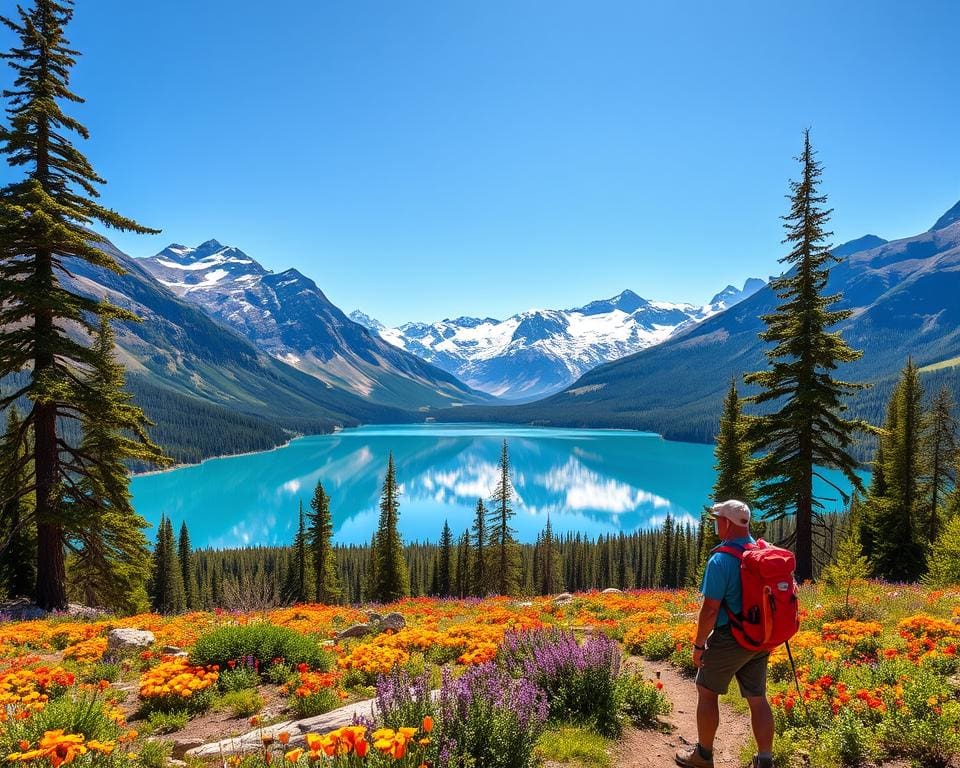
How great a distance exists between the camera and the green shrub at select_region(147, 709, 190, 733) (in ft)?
21.7

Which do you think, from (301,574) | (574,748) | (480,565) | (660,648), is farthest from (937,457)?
(301,574)

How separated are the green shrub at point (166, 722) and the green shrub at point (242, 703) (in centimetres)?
56

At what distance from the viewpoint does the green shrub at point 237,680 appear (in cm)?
768

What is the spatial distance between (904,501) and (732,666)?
3351 centimetres

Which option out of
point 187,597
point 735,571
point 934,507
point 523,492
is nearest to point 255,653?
point 735,571

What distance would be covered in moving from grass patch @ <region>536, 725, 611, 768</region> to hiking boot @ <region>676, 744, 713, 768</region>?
79 centimetres

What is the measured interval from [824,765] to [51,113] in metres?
Answer: 21.2

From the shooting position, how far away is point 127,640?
Answer: 32.3ft

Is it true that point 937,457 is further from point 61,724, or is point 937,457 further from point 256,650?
point 61,724

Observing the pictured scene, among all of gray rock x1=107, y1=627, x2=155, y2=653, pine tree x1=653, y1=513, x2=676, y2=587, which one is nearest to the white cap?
gray rock x1=107, y1=627, x2=155, y2=653

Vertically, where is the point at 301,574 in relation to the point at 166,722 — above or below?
below

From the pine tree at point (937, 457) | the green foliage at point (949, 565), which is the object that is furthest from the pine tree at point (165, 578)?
the pine tree at point (937, 457)

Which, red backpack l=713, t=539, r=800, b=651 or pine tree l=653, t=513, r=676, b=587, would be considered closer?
red backpack l=713, t=539, r=800, b=651

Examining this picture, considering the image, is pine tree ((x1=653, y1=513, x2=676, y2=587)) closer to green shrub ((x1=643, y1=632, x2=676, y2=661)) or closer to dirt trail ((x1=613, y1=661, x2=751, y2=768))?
green shrub ((x1=643, y1=632, x2=676, y2=661))
